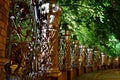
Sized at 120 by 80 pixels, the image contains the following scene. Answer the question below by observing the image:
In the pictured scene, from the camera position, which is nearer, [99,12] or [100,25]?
[99,12]

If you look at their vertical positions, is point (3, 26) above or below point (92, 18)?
below

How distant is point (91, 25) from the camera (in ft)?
60.0

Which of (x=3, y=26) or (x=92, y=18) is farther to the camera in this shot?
(x=92, y=18)

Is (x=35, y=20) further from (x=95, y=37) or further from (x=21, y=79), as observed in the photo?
(x=95, y=37)

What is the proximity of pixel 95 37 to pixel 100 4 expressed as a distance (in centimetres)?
321

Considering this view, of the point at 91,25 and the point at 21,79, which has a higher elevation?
the point at 91,25

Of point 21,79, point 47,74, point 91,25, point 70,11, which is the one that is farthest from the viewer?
point 91,25

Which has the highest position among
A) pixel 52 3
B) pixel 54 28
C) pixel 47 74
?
pixel 52 3

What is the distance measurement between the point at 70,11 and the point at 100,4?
7.06ft

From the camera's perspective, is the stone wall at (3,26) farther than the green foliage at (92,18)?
No

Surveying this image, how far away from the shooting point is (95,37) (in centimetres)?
1995

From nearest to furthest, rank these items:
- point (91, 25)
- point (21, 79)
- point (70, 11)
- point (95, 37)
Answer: point (21, 79), point (70, 11), point (91, 25), point (95, 37)

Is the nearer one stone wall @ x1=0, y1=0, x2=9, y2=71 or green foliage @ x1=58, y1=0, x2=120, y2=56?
stone wall @ x1=0, y1=0, x2=9, y2=71

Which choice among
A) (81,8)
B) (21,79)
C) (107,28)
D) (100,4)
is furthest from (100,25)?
(21,79)
